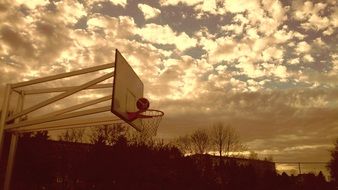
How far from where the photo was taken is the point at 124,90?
842 cm

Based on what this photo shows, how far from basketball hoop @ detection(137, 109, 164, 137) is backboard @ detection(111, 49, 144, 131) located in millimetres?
336

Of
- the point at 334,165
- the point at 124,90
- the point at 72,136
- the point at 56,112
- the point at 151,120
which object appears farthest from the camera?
the point at 334,165

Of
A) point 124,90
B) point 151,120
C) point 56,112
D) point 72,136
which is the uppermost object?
point 72,136

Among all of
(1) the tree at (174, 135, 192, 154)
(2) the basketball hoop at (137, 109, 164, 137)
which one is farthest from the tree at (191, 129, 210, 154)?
(2) the basketball hoop at (137, 109, 164, 137)

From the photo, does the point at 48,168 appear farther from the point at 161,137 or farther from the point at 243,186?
the point at 243,186

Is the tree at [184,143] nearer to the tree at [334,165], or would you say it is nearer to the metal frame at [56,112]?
the tree at [334,165]

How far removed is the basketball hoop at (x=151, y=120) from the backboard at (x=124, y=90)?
336 mm

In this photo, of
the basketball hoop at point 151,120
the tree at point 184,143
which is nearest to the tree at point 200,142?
the tree at point 184,143

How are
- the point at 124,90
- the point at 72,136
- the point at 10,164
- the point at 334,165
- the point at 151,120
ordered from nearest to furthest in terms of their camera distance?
the point at 124,90 → the point at 10,164 → the point at 151,120 → the point at 72,136 → the point at 334,165

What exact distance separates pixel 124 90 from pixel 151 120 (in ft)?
5.76

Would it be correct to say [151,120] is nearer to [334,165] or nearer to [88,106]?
Result: [88,106]

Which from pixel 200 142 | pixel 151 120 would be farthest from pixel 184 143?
pixel 151 120

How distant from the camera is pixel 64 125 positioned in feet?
27.9

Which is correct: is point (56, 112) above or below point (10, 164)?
above
